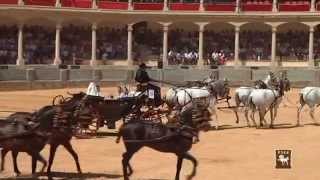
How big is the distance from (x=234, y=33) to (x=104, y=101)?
3598 centimetres

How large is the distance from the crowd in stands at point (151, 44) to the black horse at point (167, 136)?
35.7 metres

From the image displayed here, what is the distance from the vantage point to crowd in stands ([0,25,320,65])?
46688 mm

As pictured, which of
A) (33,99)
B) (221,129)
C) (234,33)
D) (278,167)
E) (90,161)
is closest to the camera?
(278,167)

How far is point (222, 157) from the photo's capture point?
558 inches

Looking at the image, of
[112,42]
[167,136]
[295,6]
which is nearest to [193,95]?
[167,136]

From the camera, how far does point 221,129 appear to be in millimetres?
19422

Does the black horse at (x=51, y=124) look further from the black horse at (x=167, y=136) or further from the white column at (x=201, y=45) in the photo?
the white column at (x=201, y=45)

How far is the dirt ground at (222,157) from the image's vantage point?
39.0 ft

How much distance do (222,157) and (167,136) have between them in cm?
433

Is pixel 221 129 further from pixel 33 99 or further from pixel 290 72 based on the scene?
pixel 290 72

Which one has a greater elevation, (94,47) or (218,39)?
(218,39)

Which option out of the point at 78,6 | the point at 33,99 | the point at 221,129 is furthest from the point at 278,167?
the point at 78,6

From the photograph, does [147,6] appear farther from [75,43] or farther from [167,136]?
[167,136]

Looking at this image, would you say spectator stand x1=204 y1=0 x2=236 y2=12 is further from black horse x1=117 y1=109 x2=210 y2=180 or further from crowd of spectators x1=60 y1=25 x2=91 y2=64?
black horse x1=117 y1=109 x2=210 y2=180
